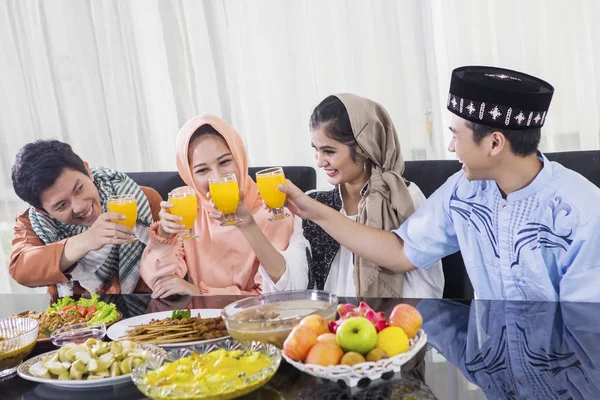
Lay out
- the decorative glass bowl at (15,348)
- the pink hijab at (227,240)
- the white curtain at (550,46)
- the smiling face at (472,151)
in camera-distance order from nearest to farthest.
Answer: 1. the decorative glass bowl at (15,348)
2. the smiling face at (472,151)
3. the pink hijab at (227,240)
4. the white curtain at (550,46)

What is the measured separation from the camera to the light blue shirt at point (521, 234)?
5.88 ft

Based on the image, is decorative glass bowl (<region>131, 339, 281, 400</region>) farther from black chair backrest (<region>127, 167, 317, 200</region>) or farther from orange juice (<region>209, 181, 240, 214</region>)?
black chair backrest (<region>127, 167, 317, 200</region>)

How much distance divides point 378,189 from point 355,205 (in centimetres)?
18

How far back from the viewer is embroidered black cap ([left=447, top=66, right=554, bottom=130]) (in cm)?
183

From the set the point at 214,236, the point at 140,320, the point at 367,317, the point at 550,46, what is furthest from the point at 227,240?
the point at 550,46

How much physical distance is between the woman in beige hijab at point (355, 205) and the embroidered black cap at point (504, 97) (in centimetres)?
57

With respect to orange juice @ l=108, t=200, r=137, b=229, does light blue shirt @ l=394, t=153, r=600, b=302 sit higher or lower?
lower

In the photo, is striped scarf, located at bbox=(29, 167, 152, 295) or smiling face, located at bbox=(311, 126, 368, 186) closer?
smiling face, located at bbox=(311, 126, 368, 186)

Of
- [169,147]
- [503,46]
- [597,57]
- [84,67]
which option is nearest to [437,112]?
[503,46]

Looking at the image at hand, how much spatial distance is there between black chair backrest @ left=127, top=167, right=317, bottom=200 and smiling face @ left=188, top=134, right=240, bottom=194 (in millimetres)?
335

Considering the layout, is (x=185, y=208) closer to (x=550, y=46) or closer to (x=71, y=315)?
(x=71, y=315)

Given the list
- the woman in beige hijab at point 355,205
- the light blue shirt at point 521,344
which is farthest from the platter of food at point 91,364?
the woman in beige hijab at point 355,205

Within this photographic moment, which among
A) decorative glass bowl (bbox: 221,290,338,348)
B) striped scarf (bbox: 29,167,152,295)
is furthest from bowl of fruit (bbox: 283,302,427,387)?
striped scarf (bbox: 29,167,152,295)

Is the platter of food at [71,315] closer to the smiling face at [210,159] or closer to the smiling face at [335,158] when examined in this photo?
the smiling face at [210,159]
